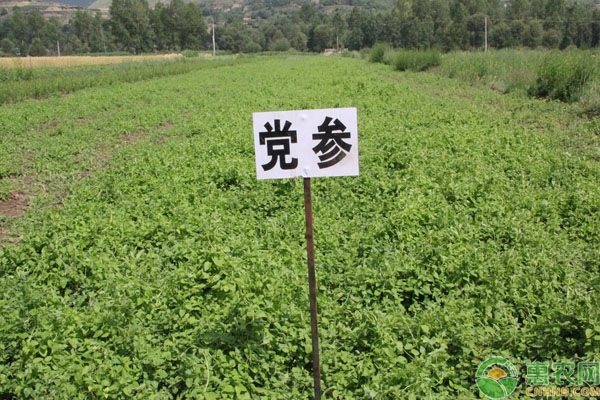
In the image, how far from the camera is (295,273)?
4.83 m

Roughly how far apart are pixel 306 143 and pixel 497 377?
2208mm

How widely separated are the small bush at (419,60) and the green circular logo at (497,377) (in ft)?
105

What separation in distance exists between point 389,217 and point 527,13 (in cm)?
8004

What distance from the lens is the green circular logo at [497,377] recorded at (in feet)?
11.3

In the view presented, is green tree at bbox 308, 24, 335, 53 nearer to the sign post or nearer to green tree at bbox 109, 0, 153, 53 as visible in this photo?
green tree at bbox 109, 0, 153, 53

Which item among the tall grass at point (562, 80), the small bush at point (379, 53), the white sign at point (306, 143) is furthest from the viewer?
the small bush at point (379, 53)

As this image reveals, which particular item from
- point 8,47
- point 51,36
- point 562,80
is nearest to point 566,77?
point 562,80

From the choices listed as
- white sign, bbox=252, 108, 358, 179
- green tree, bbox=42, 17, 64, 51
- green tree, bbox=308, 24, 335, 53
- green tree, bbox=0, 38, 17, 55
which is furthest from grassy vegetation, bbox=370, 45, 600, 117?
green tree, bbox=42, 17, 64, 51

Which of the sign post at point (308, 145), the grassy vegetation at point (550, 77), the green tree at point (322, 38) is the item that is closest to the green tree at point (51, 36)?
the green tree at point (322, 38)

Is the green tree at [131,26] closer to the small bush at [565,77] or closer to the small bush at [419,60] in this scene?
the small bush at [419,60]

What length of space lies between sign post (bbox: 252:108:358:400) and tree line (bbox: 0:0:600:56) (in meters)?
60.9

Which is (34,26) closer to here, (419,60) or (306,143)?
(419,60)

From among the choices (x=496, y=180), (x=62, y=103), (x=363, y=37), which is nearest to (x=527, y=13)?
(x=363, y=37)

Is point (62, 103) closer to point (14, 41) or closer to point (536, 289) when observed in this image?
point (536, 289)
